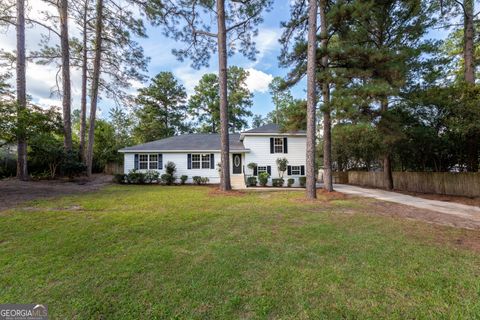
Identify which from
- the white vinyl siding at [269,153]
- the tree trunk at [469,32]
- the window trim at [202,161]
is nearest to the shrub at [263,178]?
the white vinyl siding at [269,153]

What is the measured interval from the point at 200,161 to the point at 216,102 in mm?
15768

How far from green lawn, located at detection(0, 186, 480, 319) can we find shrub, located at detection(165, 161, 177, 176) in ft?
33.6

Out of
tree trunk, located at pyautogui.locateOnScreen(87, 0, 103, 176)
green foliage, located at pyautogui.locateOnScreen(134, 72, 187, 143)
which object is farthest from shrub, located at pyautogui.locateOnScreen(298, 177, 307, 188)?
green foliage, located at pyautogui.locateOnScreen(134, 72, 187, 143)

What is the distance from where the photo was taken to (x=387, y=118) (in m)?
9.41

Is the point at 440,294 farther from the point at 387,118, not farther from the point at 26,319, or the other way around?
the point at 387,118

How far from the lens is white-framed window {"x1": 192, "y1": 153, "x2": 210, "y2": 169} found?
16.0 metres

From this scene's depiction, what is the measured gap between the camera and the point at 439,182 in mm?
10688

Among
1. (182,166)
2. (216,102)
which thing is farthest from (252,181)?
(216,102)

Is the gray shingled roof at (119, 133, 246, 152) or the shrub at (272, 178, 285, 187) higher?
the gray shingled roof at (119, 133, 246, 152)

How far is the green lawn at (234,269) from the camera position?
2.13 metres

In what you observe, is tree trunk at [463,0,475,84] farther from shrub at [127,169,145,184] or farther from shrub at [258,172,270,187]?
shrub at [127,169,145,184]

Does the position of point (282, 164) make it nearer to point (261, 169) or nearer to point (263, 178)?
point (261, 169)

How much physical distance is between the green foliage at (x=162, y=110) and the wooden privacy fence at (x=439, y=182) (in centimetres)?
2563

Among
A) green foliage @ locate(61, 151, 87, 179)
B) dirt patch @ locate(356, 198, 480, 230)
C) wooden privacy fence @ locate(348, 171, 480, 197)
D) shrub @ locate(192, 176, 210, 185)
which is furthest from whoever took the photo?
shrub @ locate(192, 176, 210, 185)
